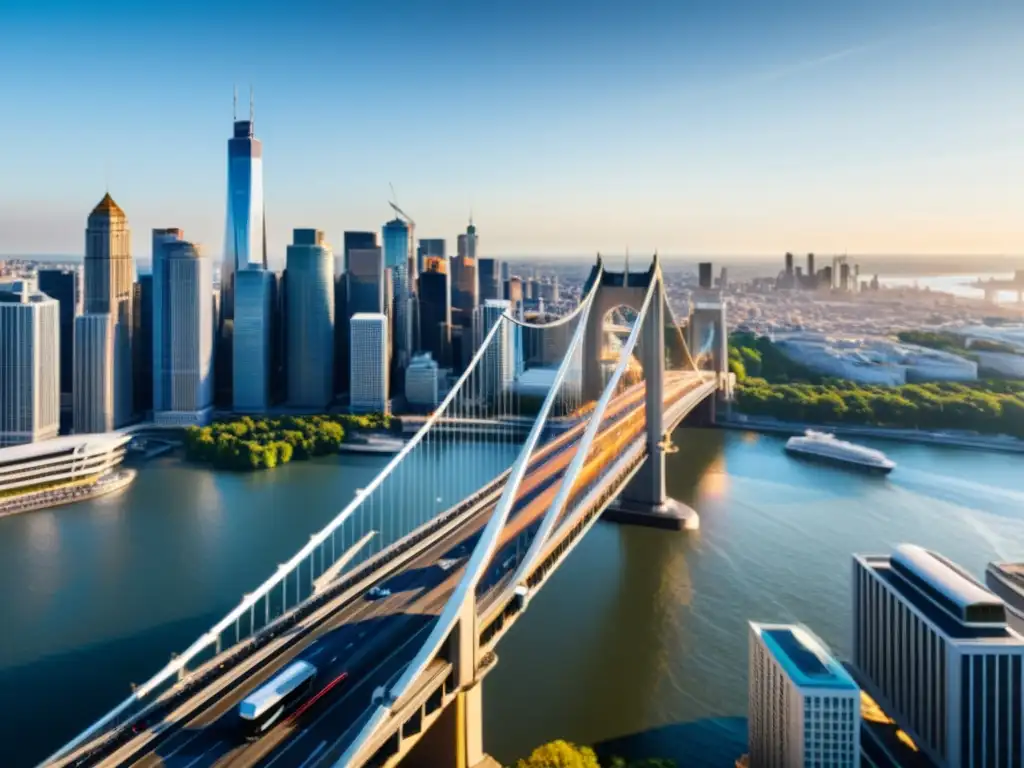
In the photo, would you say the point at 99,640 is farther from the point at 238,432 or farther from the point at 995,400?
the point at 995,400

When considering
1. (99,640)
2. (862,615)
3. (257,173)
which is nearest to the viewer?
(862,615)

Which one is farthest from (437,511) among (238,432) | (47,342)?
(47,342)

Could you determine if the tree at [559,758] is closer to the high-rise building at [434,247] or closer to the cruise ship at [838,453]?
the cruise ship at [838,453]

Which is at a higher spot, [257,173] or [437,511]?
[257,173]

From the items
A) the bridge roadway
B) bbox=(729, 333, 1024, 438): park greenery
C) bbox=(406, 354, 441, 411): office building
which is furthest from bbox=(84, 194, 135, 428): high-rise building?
the bridge roadway

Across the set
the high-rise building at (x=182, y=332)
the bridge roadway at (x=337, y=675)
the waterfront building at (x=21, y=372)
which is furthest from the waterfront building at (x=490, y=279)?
the bridge roadway at (x=337, y=675)
